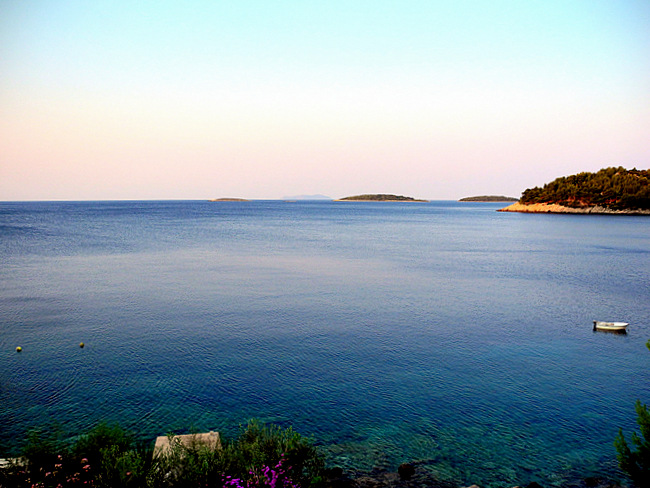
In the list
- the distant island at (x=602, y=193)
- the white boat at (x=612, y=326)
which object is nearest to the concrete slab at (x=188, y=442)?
the white boat at (x=612, y=326)

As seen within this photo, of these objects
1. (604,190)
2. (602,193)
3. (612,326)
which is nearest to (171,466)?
(612,326)

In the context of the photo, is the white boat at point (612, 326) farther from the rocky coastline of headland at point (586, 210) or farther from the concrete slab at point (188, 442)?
the rocky coastline of headland at point (586, 210)

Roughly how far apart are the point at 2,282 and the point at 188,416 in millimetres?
35977

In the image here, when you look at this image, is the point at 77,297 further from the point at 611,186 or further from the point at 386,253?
the point at 611,186

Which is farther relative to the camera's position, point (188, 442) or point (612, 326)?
point (612, 326)

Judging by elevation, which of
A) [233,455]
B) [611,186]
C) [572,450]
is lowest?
[572,450]

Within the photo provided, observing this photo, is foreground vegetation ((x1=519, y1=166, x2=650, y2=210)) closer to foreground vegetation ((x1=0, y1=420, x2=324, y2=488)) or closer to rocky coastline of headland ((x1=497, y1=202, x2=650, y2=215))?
rocky coastline of headland ((x1=497, y1=202, x2=650, y2=215))

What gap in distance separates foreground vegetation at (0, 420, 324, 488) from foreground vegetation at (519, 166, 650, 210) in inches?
7354

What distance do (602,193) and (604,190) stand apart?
2144 millimetres

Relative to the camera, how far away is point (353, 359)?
24203 millimetres

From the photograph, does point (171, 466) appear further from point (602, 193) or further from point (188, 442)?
point (602, 193)

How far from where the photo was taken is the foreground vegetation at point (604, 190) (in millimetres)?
162163

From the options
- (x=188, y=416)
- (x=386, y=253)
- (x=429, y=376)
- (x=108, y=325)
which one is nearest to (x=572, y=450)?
(x=429, y=376)

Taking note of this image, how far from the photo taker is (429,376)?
2222 cm
